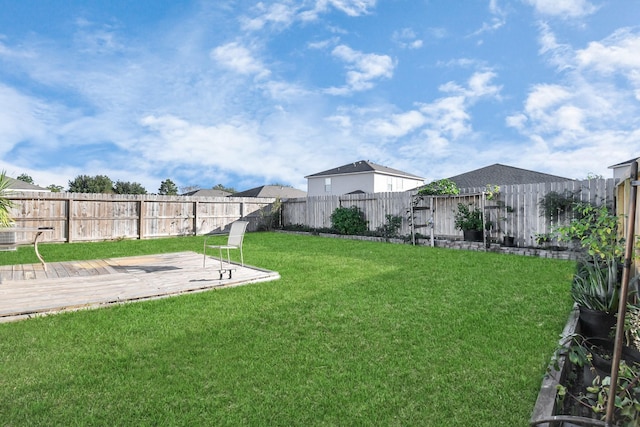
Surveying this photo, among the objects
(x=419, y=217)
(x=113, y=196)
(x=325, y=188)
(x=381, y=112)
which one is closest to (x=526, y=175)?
(x=381, y=112)

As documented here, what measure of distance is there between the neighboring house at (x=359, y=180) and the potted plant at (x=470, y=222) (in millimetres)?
14954

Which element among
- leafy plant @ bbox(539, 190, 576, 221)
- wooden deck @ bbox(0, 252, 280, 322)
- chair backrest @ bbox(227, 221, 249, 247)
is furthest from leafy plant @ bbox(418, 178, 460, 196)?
chair backrest @ bbox(227, 221, 249, 247)

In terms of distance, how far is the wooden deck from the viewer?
12.5ft

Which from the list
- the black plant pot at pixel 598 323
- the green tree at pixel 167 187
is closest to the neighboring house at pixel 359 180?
the black plant pot at pixel 598 323

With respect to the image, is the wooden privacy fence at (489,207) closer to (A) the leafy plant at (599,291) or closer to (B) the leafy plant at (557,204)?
(B) the leafy plant at (557,204)

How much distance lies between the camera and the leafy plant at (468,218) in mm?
9461

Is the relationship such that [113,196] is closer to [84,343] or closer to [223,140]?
[223,140]

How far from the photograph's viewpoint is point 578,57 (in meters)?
8.35

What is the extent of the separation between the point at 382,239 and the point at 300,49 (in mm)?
7584

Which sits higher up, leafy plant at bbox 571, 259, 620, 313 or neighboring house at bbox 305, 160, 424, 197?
neighboring house at bbox 305, 160, 424, 197

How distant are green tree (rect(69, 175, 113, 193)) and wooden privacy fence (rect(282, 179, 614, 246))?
117ft

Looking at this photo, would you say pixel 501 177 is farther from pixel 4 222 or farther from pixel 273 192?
pixel 273 192

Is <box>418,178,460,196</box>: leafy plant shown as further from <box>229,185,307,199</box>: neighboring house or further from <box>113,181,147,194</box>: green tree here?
<box>113,181,147,194</box>: green tree

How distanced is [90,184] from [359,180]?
32413mm
